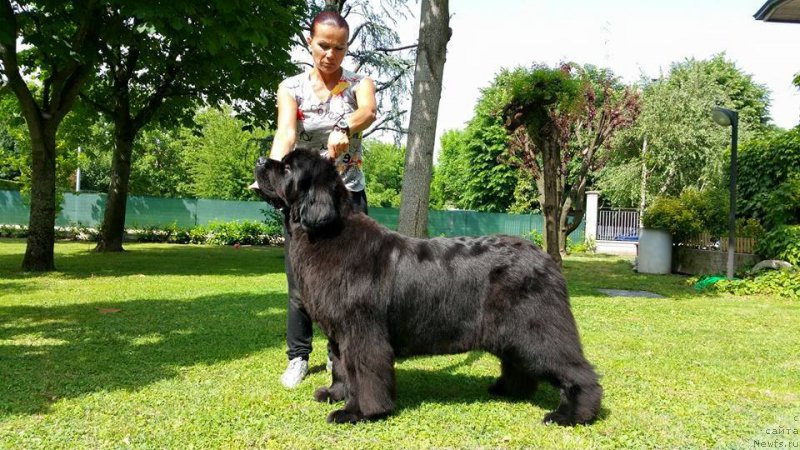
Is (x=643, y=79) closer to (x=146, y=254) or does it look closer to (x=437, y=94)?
(x=146, y=254)

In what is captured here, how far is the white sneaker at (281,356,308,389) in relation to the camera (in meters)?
4.73

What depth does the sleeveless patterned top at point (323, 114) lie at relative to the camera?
15.0 feet

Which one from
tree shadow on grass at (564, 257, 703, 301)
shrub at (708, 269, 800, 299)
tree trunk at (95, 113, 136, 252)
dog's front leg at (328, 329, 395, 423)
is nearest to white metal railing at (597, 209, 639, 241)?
tree shadow on grass at (564, 257, 703, 301)

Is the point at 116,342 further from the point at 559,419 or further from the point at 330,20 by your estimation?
the point at 559,419

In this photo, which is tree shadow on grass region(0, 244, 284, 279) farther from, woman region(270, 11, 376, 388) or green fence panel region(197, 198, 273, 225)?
woman region(270, 11, 376, 388)

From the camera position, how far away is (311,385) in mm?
4730

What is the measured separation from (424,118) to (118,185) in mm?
14968

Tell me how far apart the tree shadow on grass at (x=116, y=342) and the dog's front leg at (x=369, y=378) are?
6.07 ft

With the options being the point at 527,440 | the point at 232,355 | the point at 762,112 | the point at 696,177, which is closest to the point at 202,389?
the point at 232,355

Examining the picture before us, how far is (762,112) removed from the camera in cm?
4272

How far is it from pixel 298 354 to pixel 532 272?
2106mm

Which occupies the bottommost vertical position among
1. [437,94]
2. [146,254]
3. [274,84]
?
[146,254]

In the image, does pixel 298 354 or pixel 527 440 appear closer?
pixel 527 440

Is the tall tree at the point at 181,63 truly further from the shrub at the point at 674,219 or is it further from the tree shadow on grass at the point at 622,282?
the shrub at the point at 674,219
